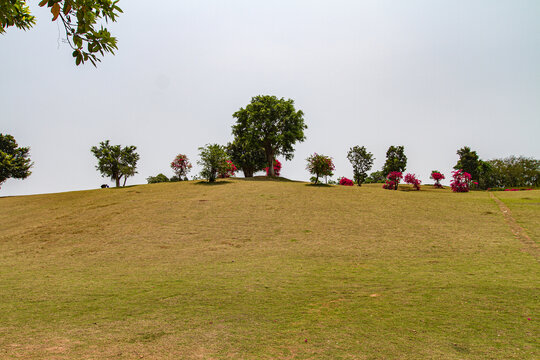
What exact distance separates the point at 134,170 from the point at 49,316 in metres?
48.9

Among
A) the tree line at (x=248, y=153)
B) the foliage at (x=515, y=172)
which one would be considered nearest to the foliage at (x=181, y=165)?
the tree line at (x=248, y=153)

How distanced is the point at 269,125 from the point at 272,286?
164 feet

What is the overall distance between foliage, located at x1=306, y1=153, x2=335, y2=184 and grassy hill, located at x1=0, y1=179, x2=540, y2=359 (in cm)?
1872

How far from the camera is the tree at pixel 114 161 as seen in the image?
50.6 m

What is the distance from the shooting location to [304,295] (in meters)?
9.44

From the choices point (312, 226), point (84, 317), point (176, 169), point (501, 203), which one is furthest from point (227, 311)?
point (176, 169)

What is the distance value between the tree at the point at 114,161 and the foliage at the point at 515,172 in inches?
4399

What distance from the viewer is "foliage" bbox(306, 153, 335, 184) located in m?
44.8

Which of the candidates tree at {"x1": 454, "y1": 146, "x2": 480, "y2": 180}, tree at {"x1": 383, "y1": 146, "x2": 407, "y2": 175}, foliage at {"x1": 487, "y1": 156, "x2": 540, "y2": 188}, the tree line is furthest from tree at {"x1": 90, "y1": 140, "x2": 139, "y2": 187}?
foliage at {"x1": 487, "y1": 156, "x2": 540, "y2": 188}

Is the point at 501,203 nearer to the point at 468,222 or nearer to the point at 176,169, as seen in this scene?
the point at 468,222

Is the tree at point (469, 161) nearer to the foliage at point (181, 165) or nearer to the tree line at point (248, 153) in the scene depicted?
the tree line at point (248, 153)

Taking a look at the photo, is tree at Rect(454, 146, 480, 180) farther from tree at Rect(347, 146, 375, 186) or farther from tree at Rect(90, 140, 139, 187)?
tree at Rect(90, 140, 139, 187)

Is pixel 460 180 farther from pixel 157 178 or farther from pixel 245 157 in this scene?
pixel 157 178

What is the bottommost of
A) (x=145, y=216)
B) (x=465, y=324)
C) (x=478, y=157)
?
(x=465, y=324)
